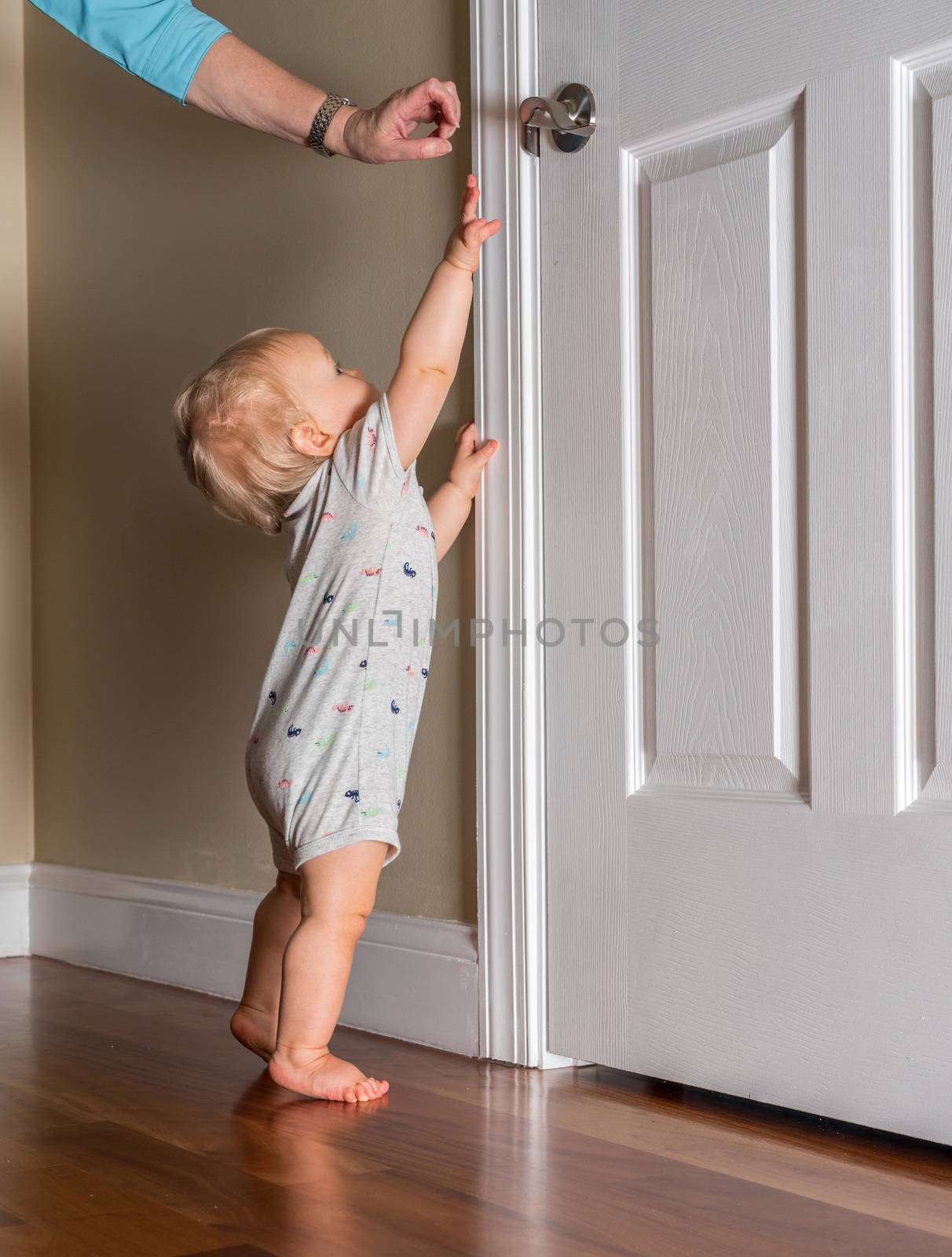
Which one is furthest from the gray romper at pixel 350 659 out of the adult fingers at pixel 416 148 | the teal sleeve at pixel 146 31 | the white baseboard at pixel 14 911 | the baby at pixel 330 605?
the white baseboard at pixel 14 911

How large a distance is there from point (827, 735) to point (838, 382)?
321 millimetres

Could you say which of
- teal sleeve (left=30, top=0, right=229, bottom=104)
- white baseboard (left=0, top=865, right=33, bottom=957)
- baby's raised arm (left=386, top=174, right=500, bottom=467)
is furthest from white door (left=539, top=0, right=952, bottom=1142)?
white baseboard (left=0, top=865, right=33, bottom=957)

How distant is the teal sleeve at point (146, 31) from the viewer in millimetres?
1610

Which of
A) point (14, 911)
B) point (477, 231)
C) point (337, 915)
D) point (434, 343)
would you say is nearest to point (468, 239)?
point (477, 231)

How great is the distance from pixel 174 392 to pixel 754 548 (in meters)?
1.18

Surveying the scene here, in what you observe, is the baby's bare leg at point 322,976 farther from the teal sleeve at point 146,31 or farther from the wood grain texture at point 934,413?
the teal sleeve at point 146,31

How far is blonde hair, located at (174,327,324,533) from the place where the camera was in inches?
58.8

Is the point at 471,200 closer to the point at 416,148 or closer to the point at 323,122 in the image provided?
the point at 416,148

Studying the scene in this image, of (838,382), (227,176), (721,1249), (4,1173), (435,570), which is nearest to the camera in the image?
(721,1249)

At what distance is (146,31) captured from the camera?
5.32ft

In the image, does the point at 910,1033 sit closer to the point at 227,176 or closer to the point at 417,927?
the point at 417,927

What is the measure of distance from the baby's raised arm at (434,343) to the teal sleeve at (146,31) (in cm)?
41

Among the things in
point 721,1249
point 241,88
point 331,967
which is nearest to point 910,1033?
point 721,1249

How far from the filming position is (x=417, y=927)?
1.67 metres
